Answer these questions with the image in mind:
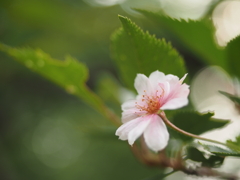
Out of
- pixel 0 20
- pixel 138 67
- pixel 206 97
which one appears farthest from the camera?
pixel 206 97

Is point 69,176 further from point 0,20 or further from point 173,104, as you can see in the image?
point 173,104

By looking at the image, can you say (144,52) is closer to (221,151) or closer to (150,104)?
(150,104)

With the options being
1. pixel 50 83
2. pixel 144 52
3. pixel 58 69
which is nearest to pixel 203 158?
pixel 144 52

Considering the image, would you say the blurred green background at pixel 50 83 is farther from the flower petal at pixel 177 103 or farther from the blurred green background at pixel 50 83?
the flower petal at pixel 177 103

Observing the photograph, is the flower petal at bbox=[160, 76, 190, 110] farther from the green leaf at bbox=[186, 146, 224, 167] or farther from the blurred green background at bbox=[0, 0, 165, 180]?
the blurred green background at bbox=[0, 0, 165, 180]

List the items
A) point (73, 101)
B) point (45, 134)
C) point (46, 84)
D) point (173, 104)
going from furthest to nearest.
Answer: point (45, 134), point (73, 101), point (46, 84), point (173, 104)

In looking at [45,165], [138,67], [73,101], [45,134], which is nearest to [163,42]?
[138,67]

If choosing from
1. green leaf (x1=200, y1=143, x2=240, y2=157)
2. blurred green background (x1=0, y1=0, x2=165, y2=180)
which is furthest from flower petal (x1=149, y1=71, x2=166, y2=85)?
blurred green background (x1=0, y1=0, x2=165, y2=180)

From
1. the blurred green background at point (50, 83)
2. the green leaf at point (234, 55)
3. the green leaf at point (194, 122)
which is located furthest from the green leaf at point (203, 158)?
the blurred green background at point (50, 83)
